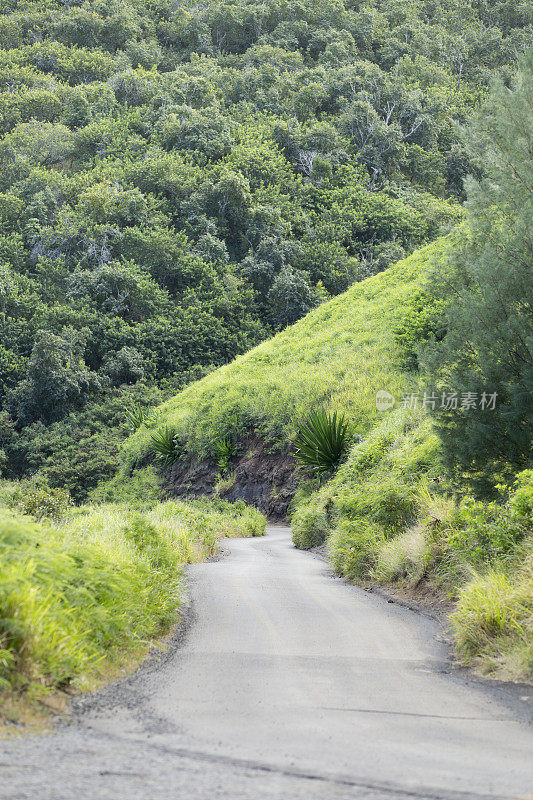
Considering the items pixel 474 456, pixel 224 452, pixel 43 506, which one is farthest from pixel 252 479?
pixel 474 456

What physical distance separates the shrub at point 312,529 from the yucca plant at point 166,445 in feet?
41.9

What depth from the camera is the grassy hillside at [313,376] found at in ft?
79.6

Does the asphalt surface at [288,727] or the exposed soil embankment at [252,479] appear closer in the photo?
the asphalt surface at [288,727]

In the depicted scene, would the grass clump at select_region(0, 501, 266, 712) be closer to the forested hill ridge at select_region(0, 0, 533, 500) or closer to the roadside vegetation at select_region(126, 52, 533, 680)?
the roadside vegetation at select_region(126, 52, 533, 680)

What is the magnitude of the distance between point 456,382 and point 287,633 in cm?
376

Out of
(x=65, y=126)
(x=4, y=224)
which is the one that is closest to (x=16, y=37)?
(x=65, y=126)

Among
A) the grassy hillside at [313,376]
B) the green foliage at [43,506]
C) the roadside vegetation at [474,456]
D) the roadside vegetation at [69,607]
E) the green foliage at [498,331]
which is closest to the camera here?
the roadside vegetation at [69,607]

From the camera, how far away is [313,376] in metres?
26.4

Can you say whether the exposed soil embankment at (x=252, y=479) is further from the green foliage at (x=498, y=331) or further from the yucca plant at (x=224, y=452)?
the green foliage at (x=498, y=331)

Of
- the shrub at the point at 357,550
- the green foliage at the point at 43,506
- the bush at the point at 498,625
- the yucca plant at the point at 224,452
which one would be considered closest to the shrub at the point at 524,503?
the bush at the point at 498,625

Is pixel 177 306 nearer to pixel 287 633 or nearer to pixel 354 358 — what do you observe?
pixel 354 358

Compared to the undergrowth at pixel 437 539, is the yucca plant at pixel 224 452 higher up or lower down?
lower down

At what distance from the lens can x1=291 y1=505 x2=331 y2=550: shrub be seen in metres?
18.2

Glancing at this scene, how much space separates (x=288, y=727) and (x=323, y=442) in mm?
15764
